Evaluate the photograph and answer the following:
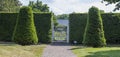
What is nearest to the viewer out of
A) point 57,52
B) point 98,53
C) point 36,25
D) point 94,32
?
point 98,53

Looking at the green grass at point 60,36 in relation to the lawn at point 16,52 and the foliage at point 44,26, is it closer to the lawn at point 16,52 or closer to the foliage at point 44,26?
the foliage at point 44,26

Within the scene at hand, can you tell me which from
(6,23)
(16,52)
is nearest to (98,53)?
(16,52)

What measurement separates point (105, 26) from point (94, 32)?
6030 millimetres

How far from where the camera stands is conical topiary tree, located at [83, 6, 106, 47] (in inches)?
1095

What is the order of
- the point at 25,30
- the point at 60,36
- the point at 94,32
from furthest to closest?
the point at 60,36, the point at 25,30, the point at 94,32

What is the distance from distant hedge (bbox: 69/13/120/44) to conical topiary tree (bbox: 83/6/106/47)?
557 centimetres

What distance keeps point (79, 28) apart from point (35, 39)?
5.44 m

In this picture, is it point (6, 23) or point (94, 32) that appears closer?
point (94, 32)

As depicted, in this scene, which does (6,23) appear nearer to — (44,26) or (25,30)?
(44,26)

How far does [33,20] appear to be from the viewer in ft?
107

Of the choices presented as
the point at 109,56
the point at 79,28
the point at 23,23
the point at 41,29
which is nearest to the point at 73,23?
the point at 79,28

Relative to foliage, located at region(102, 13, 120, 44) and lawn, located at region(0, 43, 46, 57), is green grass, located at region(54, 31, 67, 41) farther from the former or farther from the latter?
lawn, located at region(0, 43, 46, 57)

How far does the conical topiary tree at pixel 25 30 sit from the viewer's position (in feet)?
98.5

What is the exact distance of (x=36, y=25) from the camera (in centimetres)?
3381
